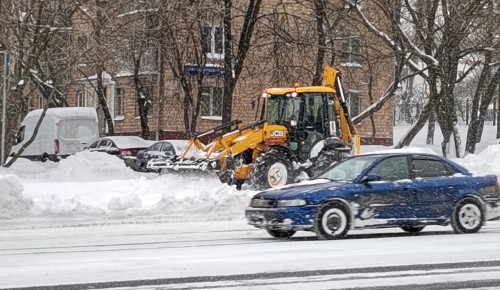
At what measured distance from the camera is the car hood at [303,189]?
14648 millimetres

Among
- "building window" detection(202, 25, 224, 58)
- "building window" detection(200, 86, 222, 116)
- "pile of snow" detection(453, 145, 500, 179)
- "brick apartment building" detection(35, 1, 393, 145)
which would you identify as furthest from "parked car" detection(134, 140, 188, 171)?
"building window" detection(200, 86, 222, 116)

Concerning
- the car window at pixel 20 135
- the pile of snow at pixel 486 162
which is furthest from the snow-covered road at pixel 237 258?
the car window at pixel 20 135

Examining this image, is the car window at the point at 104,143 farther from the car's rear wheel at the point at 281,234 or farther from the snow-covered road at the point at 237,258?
the car's rear wheel at the point at 281,234

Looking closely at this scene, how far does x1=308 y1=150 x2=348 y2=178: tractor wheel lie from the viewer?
78.1 feet

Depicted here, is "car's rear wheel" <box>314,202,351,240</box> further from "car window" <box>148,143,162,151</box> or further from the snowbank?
"car window" <box>148,143,162,151</box>

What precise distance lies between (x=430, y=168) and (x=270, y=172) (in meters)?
7.81

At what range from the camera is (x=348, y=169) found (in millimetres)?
15672

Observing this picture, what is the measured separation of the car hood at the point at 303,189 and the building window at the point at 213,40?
2131cm

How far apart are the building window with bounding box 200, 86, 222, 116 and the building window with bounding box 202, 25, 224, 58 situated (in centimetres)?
363

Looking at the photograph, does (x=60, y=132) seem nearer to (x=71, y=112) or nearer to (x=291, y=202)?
(x=71, y=112)

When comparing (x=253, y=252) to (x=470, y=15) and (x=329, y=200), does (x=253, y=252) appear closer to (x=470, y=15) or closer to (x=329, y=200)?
(x=329, y=200)

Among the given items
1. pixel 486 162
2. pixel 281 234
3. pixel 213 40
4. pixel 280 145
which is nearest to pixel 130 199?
pixel 281 234

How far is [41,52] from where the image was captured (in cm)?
2942

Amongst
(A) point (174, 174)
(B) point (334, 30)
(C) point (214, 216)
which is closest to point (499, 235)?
(C) point (214, 216)
